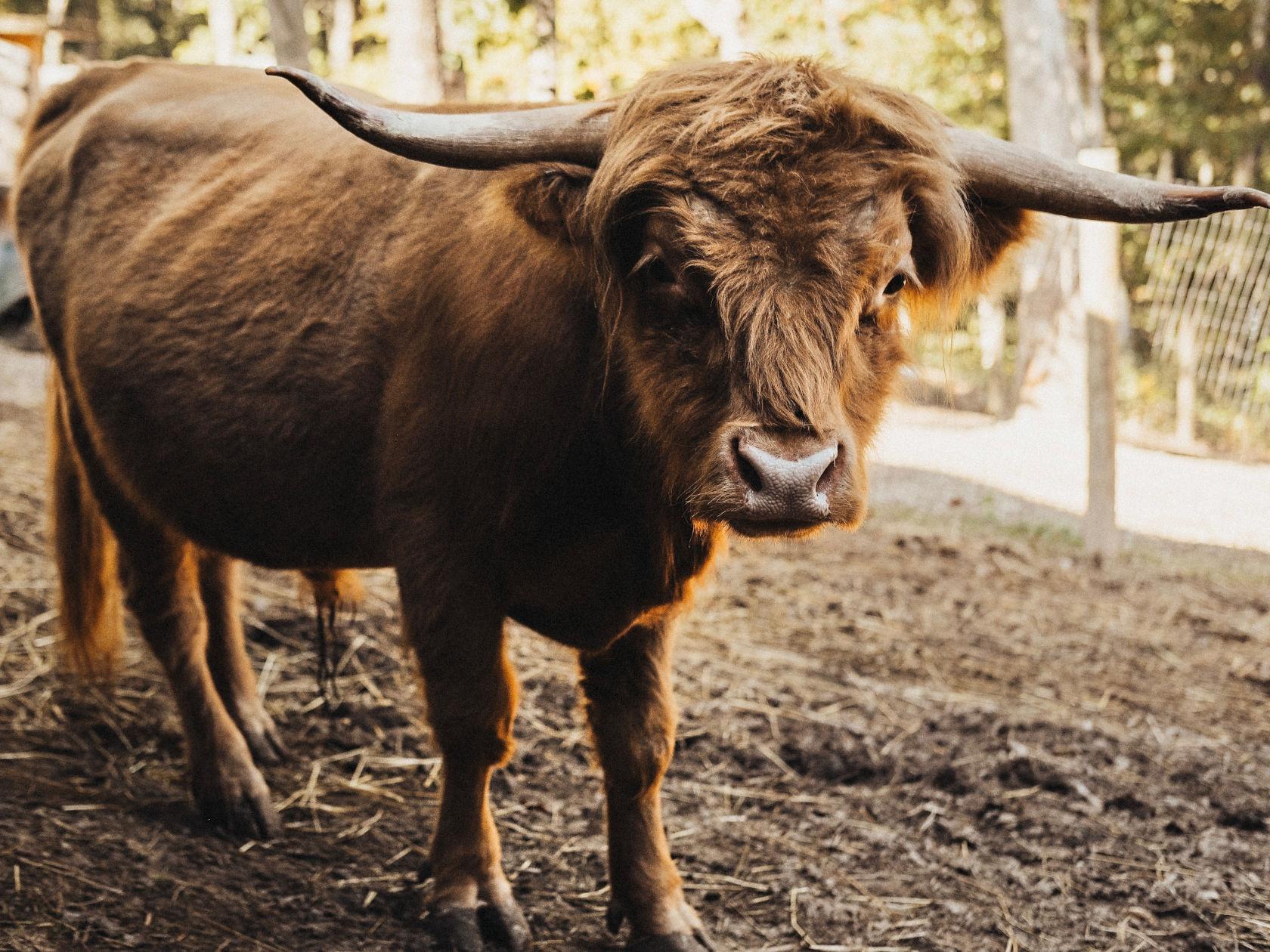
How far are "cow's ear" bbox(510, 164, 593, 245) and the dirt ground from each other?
68.7 inches

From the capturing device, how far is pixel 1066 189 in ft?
8.29

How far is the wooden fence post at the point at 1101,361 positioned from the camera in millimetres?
7164

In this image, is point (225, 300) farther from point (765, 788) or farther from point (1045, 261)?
point (1045, 261)

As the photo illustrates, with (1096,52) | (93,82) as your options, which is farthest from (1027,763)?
(1096,52)

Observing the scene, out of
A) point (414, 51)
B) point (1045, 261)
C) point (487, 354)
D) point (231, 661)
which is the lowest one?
point (231, 661)

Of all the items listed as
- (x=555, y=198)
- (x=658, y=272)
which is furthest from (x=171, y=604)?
(x=658, y=272)

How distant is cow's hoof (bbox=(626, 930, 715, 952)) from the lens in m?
2.99

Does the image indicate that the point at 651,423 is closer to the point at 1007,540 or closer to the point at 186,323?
the point at 186,323

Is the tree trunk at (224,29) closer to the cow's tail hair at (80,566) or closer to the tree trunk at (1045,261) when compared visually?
the tree trunk at (1045,261)

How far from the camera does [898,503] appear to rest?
30.3 feet

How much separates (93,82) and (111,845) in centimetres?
264

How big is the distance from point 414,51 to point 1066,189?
5.27 metres

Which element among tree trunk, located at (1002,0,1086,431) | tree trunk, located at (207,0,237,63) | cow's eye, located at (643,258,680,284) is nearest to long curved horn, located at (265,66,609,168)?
cow's eye, located at (643,258,680,284)

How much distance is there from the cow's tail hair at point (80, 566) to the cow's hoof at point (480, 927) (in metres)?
1.73
